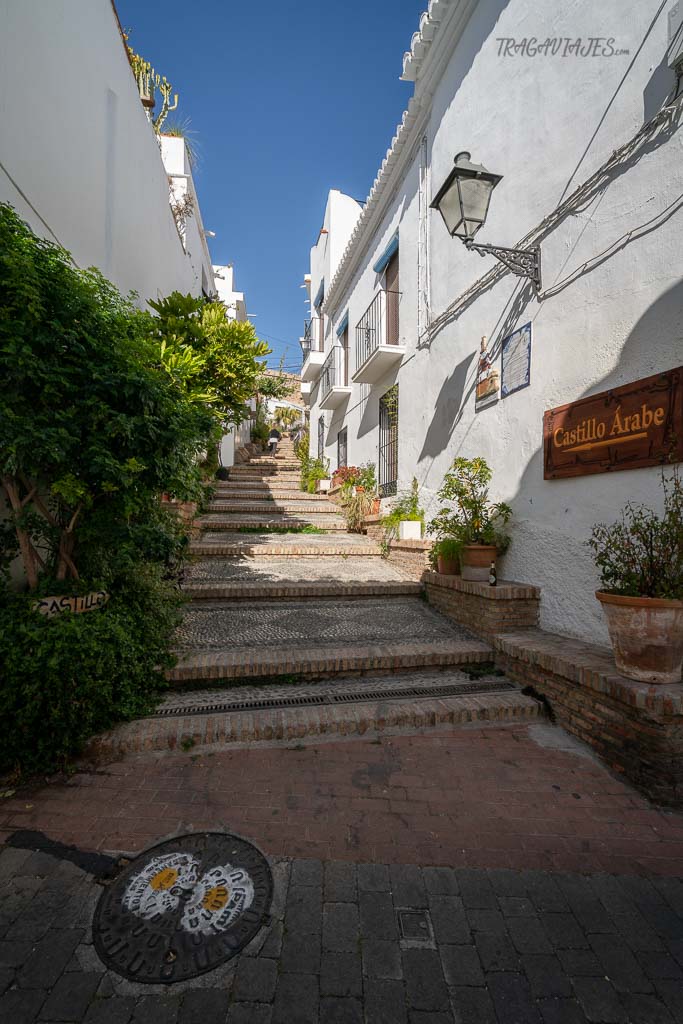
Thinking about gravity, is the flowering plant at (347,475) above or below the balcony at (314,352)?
below

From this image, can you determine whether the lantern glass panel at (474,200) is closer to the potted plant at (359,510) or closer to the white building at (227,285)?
the potted plant at (359,510)

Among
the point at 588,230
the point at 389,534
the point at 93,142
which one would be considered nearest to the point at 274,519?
the point at 389,534

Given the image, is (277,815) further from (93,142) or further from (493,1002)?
(93,142)

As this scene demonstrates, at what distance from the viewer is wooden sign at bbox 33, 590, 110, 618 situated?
9.28 feet

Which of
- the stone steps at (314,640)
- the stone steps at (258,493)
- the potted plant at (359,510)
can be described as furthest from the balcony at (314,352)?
the stone steps at (314,640)

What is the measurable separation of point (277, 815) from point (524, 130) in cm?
624

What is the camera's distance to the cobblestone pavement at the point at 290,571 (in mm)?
5594

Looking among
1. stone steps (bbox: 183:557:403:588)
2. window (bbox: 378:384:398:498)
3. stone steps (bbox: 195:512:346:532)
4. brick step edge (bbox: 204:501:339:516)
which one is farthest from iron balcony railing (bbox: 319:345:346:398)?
stone steps (bbox: 183:557:403:588)

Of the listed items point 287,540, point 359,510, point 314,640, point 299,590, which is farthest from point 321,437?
point 314,640

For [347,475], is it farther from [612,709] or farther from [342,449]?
[612,709]

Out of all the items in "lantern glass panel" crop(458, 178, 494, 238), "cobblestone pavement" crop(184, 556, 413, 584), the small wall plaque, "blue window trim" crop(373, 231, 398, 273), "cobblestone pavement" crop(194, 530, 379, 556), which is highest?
"blue window trim" crop(373, 231, 398, 273)

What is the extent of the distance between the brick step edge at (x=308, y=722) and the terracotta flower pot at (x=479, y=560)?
141 centimetres

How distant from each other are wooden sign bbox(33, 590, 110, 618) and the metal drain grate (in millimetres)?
853

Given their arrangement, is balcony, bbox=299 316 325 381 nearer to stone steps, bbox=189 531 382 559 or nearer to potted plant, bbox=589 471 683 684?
stone steps, bbox=189 531 382 559
